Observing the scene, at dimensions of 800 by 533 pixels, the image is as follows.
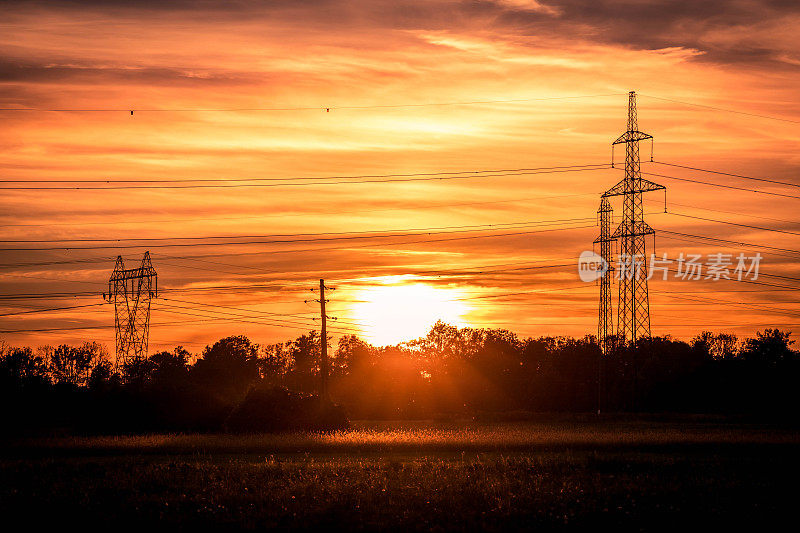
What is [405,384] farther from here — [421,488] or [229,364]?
[421,488]

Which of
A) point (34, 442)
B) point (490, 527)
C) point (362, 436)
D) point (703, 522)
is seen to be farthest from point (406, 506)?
point (34, 442)

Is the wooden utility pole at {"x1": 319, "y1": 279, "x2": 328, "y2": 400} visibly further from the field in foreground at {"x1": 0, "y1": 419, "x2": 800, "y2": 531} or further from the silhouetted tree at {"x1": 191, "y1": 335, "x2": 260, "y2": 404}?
the silhouetted tree at {"x1": 191, "y1": 335, "x2": 260, "y2": 404}

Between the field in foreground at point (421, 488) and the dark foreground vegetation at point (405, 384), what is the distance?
1968 centimetres

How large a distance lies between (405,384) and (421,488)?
3473 inches

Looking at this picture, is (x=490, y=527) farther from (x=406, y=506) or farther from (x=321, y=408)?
(x=321, y=408)

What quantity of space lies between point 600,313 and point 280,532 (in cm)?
5868

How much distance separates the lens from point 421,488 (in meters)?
35.9

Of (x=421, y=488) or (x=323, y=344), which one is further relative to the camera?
(x=323, y=344)

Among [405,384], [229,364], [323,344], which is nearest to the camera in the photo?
[323,344]

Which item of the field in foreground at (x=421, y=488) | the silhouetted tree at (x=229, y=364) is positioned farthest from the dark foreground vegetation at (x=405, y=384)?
the field in foreground at (x=421, y=488)

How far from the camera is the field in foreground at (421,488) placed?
31.4m

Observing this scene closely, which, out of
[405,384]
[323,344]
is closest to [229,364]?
[405,384]

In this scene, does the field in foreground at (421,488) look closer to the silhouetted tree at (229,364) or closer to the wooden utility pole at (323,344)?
the wooden utility pole at (323,344)

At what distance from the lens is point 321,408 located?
74125mm
